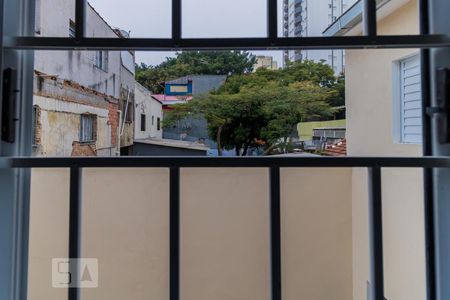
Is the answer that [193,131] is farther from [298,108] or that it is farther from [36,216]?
[36,216]

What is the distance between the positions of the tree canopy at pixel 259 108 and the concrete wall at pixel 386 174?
0.44 ft

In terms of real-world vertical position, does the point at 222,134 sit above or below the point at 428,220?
→ above

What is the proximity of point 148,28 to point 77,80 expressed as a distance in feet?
0.75

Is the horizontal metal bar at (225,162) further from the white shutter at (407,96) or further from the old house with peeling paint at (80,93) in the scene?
the white shutter at (407,96)

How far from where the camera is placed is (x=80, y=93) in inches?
31.4

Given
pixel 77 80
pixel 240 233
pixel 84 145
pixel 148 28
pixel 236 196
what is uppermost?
pixel 148 28

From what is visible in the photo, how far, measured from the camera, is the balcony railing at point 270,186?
0.64m

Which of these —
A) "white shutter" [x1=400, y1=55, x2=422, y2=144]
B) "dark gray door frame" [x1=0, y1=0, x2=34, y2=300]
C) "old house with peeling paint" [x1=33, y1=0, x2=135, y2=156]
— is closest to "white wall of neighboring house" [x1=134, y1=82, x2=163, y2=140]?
"old house with peeling paint" [x1=33, y1=0, x2=135, y2=156]

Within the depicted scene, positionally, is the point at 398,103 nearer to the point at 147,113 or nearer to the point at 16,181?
the point at 147,113

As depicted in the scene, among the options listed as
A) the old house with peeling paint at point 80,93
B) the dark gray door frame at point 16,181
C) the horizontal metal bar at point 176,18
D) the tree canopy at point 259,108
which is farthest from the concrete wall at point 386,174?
the dark gray door frame at point 16,181

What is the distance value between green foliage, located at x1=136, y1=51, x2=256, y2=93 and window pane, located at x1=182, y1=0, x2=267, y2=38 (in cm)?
5

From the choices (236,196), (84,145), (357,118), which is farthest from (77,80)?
(357,118)

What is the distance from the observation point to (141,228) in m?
0.77

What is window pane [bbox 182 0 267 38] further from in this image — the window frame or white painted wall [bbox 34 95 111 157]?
the window frame
